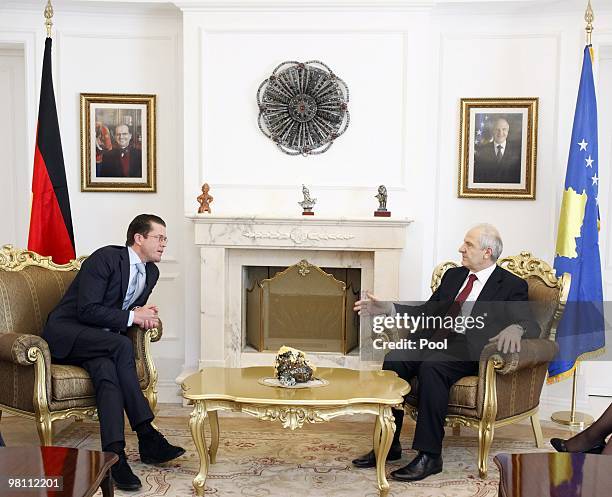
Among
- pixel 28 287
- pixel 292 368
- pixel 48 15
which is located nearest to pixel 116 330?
pixel 28 287

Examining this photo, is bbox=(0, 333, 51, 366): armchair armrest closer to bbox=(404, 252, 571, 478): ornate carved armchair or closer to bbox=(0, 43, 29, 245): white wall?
bbox=(404, 252, 571, 478): ornate carved armchair

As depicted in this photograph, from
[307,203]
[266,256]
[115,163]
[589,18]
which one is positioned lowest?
[266,256]

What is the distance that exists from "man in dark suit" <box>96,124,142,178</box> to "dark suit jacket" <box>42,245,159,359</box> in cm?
163

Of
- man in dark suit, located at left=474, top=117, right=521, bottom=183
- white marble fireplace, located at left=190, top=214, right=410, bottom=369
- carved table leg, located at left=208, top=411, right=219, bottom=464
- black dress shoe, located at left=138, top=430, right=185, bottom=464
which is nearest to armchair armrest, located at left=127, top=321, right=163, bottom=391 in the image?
black dress shoe, located at left=138, top=430, right=185, bottom=464

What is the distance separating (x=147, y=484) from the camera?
12.6ft

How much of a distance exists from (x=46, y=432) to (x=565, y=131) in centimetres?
380

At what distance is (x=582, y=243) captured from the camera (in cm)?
505

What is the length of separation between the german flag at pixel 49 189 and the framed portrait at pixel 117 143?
0.34 m

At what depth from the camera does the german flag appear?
538 cm

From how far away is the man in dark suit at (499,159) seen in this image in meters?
5.51

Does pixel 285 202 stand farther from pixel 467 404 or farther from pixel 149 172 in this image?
pixel 467 404

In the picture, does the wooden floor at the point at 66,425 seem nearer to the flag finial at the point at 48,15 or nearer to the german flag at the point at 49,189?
the german flag at the point at 49,189

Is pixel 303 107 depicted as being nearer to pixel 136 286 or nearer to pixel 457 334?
pixel 136 286

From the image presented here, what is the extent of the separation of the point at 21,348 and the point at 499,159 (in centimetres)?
340
